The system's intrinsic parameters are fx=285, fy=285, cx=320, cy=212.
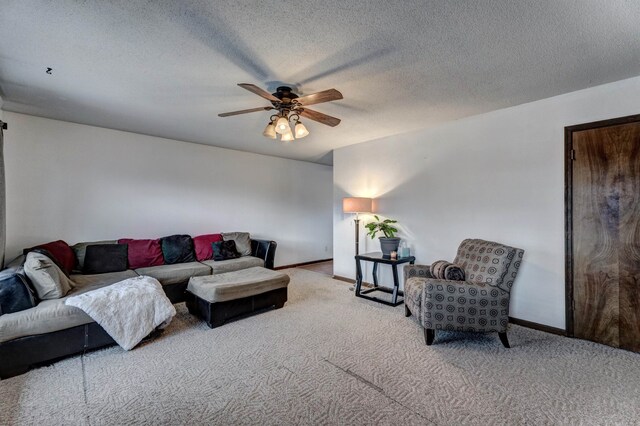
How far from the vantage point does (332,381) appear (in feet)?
6.88

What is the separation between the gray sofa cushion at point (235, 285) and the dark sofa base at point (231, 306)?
6 centimetres

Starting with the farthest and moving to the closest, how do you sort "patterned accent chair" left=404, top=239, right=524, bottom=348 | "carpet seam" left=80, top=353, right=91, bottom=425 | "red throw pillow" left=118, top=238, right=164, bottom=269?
"red throw pillow" left=118, top=238, right=164, bottom=269 < "patterned accent chair" left=404, top=239, right=524, bottom=348 < "carpet seam" left=80, top=353, right=91, bottom=425

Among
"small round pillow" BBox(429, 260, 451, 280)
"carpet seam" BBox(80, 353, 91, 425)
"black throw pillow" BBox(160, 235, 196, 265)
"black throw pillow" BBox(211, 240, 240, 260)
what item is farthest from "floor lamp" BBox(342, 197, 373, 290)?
"carpet seam" BBox(80, 353, 91, 425)

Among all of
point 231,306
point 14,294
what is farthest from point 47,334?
point 231,306

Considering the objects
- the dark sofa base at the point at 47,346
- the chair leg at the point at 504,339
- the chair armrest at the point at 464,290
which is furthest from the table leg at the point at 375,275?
the dark sofa base at the point at 47,346

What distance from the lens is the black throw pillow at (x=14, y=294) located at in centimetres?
222

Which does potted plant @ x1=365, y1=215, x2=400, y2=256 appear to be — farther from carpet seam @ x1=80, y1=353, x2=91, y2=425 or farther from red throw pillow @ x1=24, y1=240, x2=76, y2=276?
red throw pillow @ x1=24, y1=240, x2=76, y2=276

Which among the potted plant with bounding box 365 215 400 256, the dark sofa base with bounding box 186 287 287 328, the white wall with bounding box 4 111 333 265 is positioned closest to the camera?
the dark sofa base with bounding box 186 287 287 328

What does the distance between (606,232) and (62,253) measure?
5.84 metres

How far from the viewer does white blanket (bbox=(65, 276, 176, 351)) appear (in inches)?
97.3

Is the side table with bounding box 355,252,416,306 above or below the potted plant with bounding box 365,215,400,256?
below

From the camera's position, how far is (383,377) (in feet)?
7.04

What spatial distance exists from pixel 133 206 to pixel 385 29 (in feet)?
14.0

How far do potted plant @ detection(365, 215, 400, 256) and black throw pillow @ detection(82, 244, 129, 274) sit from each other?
3.49 metres
